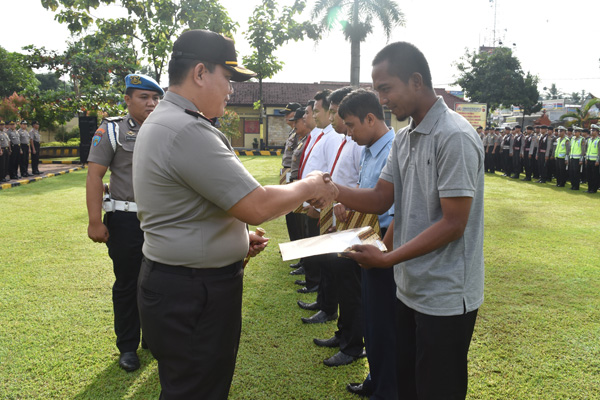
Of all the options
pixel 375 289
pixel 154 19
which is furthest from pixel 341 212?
pixel 154 19

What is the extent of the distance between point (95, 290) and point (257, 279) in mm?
1882

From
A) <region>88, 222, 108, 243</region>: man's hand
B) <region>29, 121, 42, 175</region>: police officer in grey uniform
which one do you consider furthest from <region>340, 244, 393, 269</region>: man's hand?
<region>29, 121, 42, 175</region>: police officer in grey uniform

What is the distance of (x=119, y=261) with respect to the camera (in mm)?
3461

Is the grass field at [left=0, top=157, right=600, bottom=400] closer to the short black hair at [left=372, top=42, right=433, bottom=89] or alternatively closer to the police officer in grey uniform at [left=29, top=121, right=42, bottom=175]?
the short black hair at [left=372, top=42, right=433, bottom=89]

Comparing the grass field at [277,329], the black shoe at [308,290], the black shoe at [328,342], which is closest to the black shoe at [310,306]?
the grass field at [277,329]

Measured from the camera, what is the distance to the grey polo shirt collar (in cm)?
195

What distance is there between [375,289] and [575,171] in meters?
16.3

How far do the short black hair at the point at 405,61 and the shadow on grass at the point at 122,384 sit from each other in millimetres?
2638

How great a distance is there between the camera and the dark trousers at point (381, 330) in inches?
113

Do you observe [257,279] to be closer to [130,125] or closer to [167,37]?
[130,125]

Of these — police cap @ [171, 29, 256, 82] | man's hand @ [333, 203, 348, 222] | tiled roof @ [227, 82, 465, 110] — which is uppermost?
tiled roof @ [227, 82, 465, 110]

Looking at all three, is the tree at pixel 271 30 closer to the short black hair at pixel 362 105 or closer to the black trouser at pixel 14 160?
the black trouser at pixel 14 160

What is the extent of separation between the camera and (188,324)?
1.84 metres

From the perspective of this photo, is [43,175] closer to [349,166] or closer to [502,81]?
[349,166]
